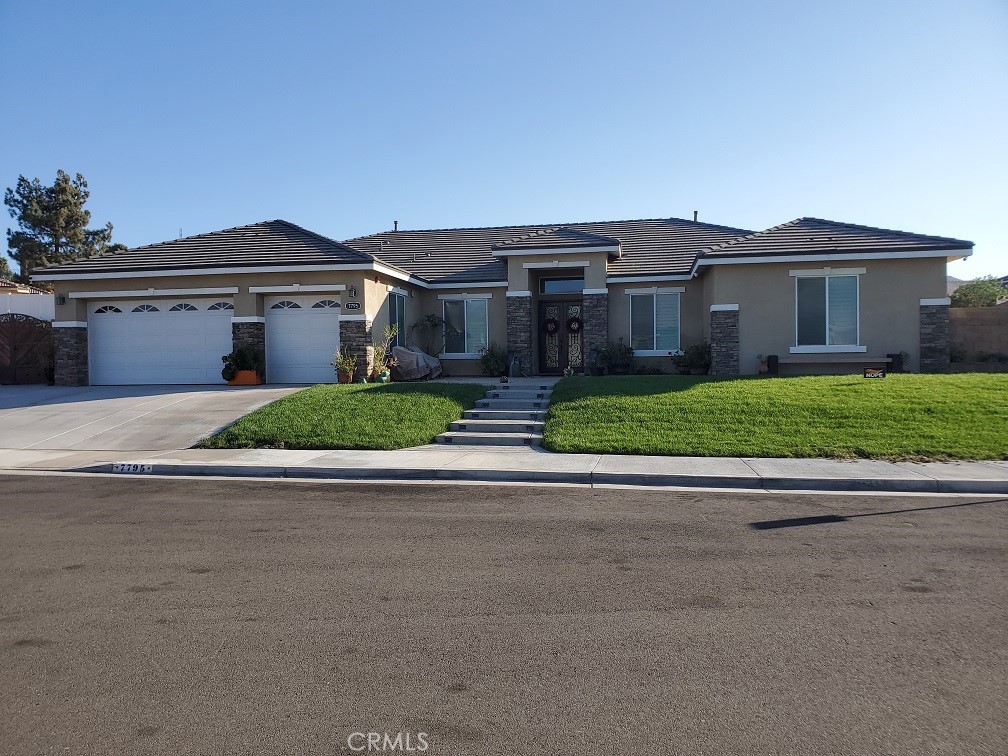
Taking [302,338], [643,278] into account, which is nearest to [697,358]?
[643,278]

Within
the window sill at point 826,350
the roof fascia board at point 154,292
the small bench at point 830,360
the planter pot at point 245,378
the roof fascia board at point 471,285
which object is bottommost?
the planter pot at point 245,378

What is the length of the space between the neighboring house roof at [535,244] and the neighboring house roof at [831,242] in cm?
222

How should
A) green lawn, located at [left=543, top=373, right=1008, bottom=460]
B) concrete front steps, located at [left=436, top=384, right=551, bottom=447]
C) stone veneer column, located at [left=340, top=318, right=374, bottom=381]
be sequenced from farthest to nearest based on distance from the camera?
stone veneer column, located at [left=340, top=318, right=374, bottom=381]
concrete front steps, located at [left=436, top=384, right=551, bottom=447]
green lawn, located at [left=543, top=373, right=1008, bottom=460]

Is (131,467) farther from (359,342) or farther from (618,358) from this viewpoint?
(618,358)

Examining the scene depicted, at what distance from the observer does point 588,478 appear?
33.9 ft

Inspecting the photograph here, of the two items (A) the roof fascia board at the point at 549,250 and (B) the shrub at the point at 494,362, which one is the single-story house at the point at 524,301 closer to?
(A) the roof fascia board at the point at 549,250

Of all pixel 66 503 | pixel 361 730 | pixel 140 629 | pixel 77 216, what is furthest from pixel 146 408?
pixel 77 216

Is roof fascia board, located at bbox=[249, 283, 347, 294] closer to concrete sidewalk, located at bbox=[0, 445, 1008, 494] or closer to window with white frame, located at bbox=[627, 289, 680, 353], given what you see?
concrete sidewalk, located at bbox=[0, 445, 1008, 494]

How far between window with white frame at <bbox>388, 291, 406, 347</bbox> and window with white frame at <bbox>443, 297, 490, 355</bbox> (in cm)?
149

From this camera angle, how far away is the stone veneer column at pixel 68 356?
2098 centimetres

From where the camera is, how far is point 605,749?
346 centimetres

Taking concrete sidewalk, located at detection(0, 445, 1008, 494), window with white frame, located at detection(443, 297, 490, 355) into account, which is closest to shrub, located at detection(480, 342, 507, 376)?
window with white frame, located at detection(443, 297, 490, 355)

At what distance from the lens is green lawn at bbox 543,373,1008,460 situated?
11883 millimetres

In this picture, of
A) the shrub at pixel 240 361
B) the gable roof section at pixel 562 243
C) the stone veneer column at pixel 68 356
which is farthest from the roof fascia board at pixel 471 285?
the stone veneer column at pixel 68 356
